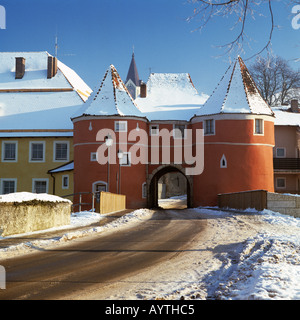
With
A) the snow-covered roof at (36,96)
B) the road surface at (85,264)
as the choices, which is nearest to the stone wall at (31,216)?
the road surface at (85,264)

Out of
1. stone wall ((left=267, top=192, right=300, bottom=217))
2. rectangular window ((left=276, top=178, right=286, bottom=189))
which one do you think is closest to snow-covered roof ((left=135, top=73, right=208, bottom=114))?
rectangular window ((left=276, top=178, right=286, bottom=189))

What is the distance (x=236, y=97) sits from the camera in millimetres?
39031

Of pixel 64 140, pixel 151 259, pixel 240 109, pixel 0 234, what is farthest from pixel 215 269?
pixel 64 140

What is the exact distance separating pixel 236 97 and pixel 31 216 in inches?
1098

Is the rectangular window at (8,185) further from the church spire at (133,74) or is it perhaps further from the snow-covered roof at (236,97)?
the church spire at (133,74)

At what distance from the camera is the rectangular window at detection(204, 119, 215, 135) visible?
126ft

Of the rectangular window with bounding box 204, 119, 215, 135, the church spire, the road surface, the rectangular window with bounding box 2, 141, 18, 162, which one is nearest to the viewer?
the road surface

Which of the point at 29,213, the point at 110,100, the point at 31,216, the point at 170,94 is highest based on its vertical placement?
the point at 170,94

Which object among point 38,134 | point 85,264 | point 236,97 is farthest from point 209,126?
point 85,264

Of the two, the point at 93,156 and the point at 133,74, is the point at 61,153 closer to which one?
the point at 93,156

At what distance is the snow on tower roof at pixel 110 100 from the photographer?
125ft

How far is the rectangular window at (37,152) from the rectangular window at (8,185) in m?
2.68

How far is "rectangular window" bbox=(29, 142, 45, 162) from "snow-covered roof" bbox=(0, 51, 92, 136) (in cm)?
106

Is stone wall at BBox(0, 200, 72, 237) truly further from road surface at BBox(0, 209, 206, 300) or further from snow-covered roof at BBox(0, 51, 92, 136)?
snow-covered roof at BBox(0, 51, 92, 136)
